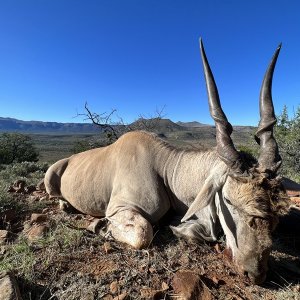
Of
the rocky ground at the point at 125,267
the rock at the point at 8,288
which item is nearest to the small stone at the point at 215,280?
the rocky ground at the point at 125,267

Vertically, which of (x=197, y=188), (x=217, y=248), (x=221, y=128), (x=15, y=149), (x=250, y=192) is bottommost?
(x=15, y=149)

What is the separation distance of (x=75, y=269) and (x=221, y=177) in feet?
5.14

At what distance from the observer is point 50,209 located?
530 cm

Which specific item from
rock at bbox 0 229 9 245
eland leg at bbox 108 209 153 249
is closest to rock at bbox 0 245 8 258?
rock at bbox 0 229 9 245

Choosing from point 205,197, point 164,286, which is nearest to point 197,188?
point 205,197

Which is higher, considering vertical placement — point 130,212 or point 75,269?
point 130,212

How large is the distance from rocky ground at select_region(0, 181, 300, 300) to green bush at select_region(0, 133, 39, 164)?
15.7m

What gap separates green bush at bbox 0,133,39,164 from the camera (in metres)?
18.6

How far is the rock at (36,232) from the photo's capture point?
12.0 feet

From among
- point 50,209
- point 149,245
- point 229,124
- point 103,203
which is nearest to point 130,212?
point 149,245

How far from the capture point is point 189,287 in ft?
8.81

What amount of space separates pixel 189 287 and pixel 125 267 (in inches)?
24.2

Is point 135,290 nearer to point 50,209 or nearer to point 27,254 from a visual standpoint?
point 27,254

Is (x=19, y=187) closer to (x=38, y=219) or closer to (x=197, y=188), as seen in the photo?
(x=38, y=219)
